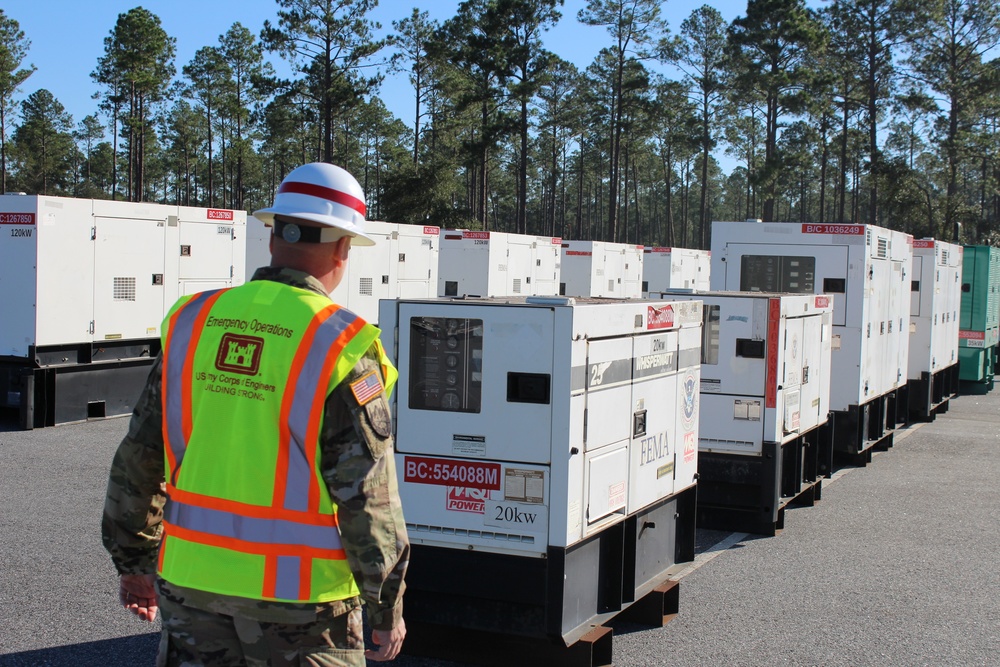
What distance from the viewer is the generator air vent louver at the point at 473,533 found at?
17.1 feet

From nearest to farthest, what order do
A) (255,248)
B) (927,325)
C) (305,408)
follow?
(305,408) → (927,325) → (255,248)

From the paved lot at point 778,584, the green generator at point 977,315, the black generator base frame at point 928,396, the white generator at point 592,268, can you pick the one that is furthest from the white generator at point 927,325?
the white generator at point 592,268

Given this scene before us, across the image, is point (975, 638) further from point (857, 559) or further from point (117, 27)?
point (117, 27)

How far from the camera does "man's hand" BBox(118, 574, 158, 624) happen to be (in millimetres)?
3011

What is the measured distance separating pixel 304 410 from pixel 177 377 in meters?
0.42

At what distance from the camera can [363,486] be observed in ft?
8.91

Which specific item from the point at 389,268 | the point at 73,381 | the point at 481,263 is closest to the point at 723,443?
the point at 73,381

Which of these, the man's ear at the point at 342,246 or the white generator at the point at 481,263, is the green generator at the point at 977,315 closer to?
the white generator at the point at 481,263

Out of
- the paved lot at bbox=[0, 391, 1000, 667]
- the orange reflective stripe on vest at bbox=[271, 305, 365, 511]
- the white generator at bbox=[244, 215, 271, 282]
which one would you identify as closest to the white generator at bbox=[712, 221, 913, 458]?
the paved lot at bbox=[0, 391, 1000, 667]

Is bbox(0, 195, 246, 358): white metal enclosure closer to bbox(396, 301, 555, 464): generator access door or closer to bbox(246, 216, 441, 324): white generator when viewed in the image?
bbox(246, 216, 441, 324): white generator

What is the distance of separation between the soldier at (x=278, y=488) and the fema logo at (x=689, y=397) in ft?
13.5

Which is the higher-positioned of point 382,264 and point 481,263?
point 481,263

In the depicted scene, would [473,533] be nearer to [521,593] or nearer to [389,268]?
[521,593]

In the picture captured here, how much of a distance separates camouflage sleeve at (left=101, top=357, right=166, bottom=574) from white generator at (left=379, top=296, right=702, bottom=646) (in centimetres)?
244
